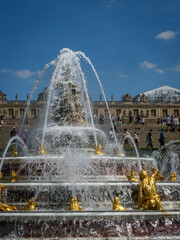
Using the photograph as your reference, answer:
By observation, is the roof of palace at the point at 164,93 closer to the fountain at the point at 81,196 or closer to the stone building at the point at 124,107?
the stone building at the point at 124,107

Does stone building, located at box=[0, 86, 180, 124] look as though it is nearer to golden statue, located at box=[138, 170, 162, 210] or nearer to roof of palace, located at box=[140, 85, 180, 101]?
roof of palace, located at box=[140, 85, 180, 101]

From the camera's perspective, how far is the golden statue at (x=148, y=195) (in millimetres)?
4979

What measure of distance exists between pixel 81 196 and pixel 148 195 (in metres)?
1.33

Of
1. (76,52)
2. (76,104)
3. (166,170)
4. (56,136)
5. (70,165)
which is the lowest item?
(166,170)

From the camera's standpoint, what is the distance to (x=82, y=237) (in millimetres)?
4094

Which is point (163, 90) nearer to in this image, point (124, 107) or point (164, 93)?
point (164, 93)

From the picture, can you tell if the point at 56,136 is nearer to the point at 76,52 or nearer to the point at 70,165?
the point at 70,165

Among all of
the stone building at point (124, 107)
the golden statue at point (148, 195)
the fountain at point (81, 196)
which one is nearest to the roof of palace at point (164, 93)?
the stone building at point (124, 107)

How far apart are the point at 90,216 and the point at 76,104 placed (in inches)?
288

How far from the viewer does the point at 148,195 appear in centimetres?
508

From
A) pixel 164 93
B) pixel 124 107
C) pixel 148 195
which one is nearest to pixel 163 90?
pixel 164 93

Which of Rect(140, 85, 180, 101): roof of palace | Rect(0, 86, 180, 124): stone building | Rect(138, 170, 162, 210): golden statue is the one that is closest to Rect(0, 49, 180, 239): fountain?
Rect(138, 170, 162, 210): golden statue

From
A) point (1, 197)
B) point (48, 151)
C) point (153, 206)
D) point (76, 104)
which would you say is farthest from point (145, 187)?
point (76, 104)

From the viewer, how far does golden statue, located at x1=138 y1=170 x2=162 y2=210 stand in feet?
16.3
